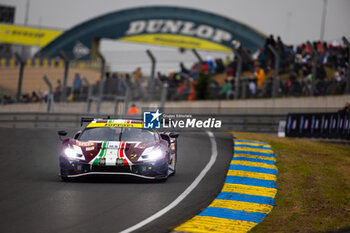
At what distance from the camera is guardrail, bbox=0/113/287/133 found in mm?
23406

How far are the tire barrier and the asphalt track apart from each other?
5.42 meters

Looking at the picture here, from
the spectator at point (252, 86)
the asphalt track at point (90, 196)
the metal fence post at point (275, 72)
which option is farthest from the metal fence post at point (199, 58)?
the asphalt track at point (90, 196)

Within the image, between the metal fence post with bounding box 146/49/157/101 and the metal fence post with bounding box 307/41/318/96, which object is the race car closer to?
the metal fence post with bounding box 307/41/318/96

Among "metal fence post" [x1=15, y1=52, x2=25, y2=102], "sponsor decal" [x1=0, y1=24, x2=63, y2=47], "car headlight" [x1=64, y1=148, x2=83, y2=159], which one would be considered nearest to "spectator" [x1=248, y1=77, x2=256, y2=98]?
"metal fence post" [x1=15, y1=52, x2=25, y2=102]

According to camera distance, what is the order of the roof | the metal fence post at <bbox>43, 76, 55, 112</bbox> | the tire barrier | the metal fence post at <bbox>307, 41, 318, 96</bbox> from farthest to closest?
the metal fence post at <bbox>43, 76, 55, 112</bbox>, the metal fence post at <bbox>307, 41, 318, 96</bbox>, the tire barrier, the roof

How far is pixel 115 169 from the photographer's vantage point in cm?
1146

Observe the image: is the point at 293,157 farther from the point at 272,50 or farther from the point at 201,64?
the point at 201,64

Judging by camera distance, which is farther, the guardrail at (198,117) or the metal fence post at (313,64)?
the guardrail at (198,117)

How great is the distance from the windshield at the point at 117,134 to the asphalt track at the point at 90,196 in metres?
0.80

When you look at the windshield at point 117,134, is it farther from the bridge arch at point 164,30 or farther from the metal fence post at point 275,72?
the bridge arch at point 164,30

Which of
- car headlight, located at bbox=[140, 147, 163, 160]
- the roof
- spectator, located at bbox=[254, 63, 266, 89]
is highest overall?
spectator, located at bbox=[254, 63, 266, 89]

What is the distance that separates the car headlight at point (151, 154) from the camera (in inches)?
463

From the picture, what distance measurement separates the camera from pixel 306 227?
858cm

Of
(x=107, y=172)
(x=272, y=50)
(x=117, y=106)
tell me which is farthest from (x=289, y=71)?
(x=107, y=172)
